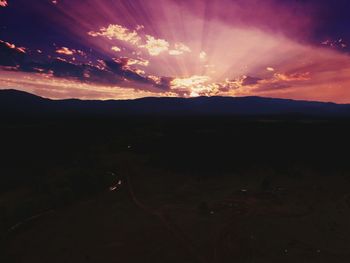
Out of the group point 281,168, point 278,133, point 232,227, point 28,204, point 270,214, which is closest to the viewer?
point 232,227

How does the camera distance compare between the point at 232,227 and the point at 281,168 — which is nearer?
the point at 232,227

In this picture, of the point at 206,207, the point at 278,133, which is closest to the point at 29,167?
the point at 206,207

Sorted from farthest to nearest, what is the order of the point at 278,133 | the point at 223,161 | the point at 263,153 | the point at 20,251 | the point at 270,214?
the point at 278,133, the point at 263,153, the point at 223,161, the point at 270,214, the point at 20,251

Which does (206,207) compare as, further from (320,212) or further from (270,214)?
(320,212)

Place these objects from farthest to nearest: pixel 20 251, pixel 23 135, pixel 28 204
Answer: pixel 23 135
pixel 28 204
pixel 20 251

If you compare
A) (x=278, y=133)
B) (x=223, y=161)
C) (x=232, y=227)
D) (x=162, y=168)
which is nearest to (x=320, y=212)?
(x=232, y=227)

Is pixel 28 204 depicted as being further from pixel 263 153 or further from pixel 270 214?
pixel 263 153
